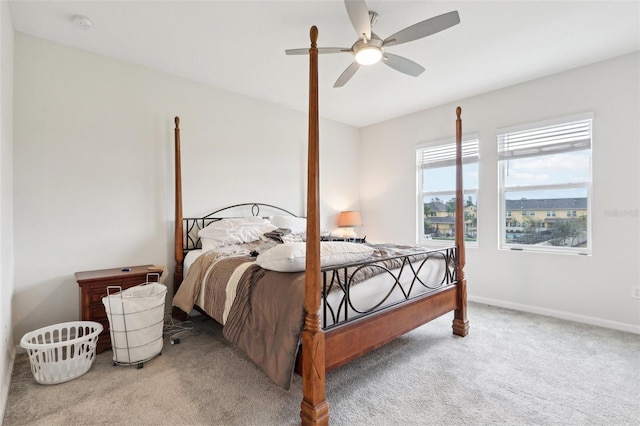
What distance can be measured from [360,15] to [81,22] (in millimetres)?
2118

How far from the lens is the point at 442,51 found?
284 centimetres

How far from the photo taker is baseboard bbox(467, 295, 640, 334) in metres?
2.96

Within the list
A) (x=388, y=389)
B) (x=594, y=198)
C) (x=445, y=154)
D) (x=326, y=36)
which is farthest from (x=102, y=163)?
(x=594, y=198)

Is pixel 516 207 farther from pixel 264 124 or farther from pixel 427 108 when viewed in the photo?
pixel 264 124

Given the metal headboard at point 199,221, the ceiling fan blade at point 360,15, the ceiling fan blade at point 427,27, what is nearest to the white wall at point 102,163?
the metal headboard at point 199,221

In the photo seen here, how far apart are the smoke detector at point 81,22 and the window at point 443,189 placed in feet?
12.7

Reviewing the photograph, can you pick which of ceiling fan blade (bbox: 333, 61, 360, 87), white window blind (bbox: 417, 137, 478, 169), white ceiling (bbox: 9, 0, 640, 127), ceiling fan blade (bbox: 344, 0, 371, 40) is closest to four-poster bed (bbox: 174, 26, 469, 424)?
ceiling fan blade (bbox: 344, 0, 371, 40)

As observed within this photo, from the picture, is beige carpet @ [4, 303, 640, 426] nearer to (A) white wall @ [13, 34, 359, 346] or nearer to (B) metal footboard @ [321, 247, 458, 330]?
(B) metal footboard @ [321, 247, 458, 330]

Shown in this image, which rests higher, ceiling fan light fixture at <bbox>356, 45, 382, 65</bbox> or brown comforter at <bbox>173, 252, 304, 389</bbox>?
ceiling fan light fixture at <bbox>356, 45, 382, 65</bbox>

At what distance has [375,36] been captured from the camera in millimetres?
2197

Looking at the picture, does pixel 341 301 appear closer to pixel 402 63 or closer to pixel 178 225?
pixel 402 63

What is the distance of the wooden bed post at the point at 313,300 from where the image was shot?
62.6 inches

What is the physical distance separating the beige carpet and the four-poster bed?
0.88ft

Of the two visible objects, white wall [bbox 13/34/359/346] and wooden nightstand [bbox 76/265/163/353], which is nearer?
wooden nightstand [bbox 76/265/163/353]
